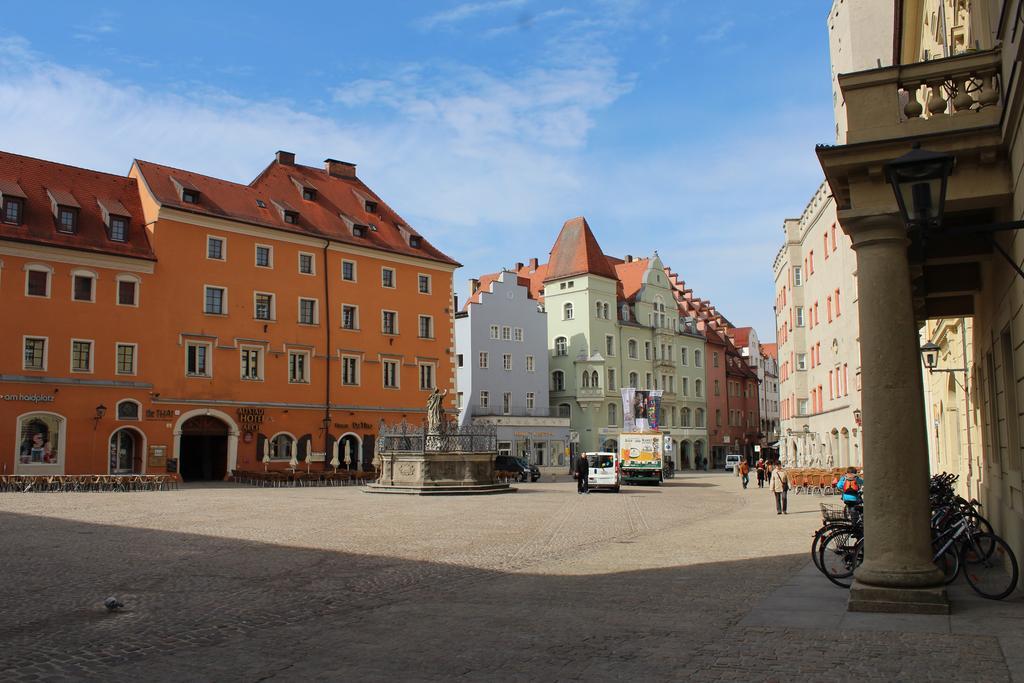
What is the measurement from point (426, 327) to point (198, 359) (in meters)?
14.9

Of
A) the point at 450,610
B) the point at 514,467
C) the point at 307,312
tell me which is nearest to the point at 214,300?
the point at 307,312

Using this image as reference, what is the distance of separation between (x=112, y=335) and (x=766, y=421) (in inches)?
3160

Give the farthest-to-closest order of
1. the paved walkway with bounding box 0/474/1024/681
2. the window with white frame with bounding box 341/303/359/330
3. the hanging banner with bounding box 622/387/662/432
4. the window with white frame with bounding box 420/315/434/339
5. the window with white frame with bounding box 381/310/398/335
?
1. the hanging banner with bounding box 622/387/662/432
2. the window with white frame with bounding box 420/315/434/339
3. the window with white frame with bounding box 381/310/398/335
4. the window with white frame with bounding box 341/303/359/330
5. the paved walkway with bounding box 0/474/1024/681

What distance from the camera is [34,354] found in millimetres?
41438

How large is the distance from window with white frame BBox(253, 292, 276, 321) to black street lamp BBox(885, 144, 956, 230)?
1767 inches

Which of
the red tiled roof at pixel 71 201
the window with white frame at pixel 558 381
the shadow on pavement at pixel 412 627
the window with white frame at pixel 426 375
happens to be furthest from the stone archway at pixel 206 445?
the window with white frame at pixel 558 381

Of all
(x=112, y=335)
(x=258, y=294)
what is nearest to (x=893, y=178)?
(x=112, y=335)

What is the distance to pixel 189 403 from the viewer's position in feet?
151

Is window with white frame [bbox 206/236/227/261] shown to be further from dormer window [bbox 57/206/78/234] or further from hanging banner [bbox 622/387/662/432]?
hanging banner [bbox 622/387/662/432]

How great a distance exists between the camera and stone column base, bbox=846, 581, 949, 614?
9344 mm

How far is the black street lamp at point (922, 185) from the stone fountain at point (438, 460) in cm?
2816

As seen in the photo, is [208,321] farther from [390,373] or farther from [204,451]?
[390,373]

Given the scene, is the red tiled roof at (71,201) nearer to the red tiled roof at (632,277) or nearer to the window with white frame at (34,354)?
the window with white frame at (34,354)

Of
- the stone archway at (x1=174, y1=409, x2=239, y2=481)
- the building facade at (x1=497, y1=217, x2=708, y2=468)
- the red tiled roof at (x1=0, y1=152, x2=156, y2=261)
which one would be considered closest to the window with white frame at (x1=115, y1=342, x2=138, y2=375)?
the stone archway at (x1=174, y1=409, x2=239, y2=481)
